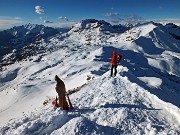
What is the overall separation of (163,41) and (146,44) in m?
32.6

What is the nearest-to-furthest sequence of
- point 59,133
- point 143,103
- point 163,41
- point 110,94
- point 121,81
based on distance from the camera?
point 59,133, point 143,103, point 110,94, point 121,81, point 163,41

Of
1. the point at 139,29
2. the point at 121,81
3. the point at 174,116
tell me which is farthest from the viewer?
the point at 139,29

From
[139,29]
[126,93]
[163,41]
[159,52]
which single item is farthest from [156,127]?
[139,29]

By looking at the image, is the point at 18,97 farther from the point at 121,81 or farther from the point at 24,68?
the point at 24,68

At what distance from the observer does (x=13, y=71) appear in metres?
104

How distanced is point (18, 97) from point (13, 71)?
70.0 meters

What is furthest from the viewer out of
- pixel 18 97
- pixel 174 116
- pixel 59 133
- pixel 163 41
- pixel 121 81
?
pixel 163 41

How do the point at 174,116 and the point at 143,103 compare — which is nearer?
Result: the point at 174,116

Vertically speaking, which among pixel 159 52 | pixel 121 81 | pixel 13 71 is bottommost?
pixel 13 71

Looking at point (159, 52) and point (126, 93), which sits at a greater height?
point (126, 93)

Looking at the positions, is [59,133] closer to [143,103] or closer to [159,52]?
[143,103]

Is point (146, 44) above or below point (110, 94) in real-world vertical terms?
below

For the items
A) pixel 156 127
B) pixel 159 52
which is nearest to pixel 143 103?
pixel 156 127

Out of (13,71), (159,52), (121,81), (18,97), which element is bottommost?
(13,71)
